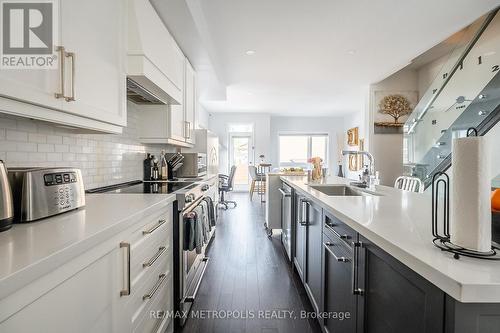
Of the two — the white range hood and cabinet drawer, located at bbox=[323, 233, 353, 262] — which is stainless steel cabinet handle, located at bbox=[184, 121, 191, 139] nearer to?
the white range hood

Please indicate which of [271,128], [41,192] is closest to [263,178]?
[271,128]

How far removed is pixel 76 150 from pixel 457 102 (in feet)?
16.6

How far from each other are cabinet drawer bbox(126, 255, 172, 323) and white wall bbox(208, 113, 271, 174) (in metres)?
7.19

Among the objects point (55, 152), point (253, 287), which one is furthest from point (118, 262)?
point (253, 287)

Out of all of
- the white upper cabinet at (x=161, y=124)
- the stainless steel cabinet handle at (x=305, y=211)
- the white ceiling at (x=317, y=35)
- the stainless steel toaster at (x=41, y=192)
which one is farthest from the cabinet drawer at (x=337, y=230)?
the white ceiling at (x=317, y=35)

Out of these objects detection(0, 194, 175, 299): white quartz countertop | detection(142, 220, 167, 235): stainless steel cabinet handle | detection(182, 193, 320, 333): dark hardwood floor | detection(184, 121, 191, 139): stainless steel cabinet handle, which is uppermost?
detection(184, 121, 191, 139): stainless steel cabinet handle

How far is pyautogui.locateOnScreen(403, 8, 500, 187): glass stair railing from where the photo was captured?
11.9 ft

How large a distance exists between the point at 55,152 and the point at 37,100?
2.03 ft

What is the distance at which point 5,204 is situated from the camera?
78cm

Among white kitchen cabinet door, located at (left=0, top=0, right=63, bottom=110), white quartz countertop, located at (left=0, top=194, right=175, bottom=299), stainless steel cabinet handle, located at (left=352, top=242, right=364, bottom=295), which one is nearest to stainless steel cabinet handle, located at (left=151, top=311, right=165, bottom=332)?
white quartz countertop, located at (left=0, top=194, right=175, bottom=299)

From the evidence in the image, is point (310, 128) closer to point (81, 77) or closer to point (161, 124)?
point (161, 124)

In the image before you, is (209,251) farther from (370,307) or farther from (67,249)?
(67,249)

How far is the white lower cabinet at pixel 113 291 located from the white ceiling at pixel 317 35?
1.81 meters

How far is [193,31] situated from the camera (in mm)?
2449
